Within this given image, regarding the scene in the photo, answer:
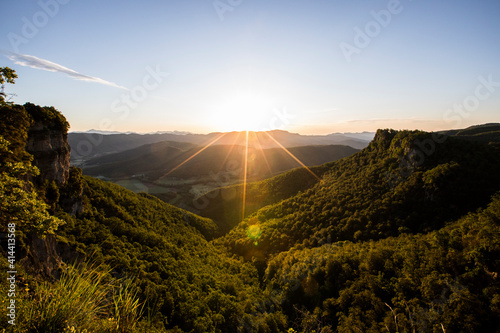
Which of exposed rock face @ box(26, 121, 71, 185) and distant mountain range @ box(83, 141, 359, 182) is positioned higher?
exposed rock face @ box(26, 121, 71, 185)

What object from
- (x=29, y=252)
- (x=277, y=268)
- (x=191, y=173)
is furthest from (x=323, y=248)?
(x=191, y=173)

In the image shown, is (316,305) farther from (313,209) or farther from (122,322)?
(122,322)

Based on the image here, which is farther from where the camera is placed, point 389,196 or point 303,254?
point 389,196

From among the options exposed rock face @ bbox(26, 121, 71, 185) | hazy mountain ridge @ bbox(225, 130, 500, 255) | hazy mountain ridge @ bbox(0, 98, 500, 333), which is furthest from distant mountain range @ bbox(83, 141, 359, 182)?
exposed rock face @ bbox(26, 121, 71, 185)

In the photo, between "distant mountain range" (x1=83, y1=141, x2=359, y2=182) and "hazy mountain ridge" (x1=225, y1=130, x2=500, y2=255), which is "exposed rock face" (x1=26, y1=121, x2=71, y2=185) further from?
"distant mountain range" (x1=83, y1=141, x2=359, y2=182)

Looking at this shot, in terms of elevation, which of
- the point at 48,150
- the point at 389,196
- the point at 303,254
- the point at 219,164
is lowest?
the point at 303,254

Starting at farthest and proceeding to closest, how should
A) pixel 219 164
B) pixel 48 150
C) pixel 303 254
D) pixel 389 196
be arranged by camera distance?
pixel 219 164 → pixel 389 196 → pixel 303 254 → pixel 48 150

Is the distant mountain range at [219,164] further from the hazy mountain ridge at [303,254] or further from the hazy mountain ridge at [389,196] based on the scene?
the hazy mountain ridge at [303,254]

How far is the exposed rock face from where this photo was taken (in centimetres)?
1822

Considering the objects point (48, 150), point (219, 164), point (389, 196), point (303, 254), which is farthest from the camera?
point (219, 164)

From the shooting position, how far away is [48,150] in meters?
19.1

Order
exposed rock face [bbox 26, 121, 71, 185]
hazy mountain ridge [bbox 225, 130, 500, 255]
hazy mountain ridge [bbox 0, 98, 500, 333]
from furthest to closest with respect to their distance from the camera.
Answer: hazy mountain ridge [bbox 225, 130, 500, 255] → exposed rock face [bbox 26, 121, 71, 185] → hazy mountain ridge [bbox 0, 98, 500, 333]

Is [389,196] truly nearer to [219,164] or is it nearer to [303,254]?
[303,254]

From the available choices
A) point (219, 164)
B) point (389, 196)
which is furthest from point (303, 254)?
point (219, 164)
